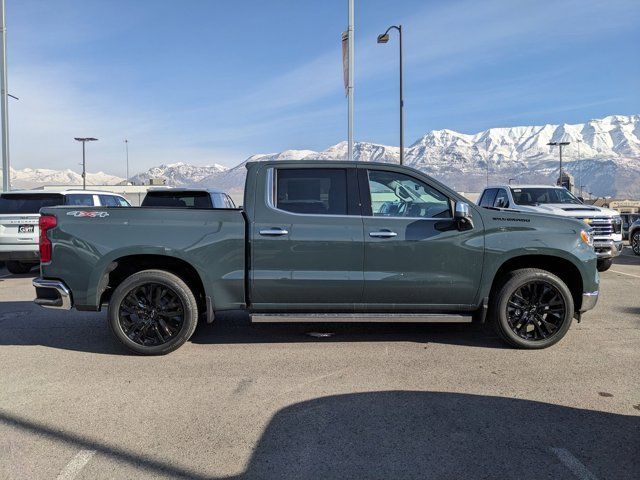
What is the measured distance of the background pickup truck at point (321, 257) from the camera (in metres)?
5.20

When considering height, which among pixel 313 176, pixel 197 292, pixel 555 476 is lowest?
pixel 555 476

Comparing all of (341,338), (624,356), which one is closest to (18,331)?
(341,338)

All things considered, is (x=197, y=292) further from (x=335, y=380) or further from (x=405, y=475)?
(x=405, y=475)

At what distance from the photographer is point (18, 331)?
6.30 m

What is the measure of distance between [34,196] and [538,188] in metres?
11.1

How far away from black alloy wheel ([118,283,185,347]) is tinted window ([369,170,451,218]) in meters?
2.23

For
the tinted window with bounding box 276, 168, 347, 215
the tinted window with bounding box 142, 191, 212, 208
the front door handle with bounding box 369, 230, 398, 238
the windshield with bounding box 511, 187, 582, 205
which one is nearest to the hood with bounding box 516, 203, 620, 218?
the windshield with bounding box 511, 187, 582, 205

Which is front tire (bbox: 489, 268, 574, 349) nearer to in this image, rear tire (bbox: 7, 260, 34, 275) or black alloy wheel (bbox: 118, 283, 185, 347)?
black alloy wheel (bbox: 118, 283, 185, 347)

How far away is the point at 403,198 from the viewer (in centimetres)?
545

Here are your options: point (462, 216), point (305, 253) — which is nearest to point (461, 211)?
point (462, 216)

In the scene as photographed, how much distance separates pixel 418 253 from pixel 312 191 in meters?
1.23

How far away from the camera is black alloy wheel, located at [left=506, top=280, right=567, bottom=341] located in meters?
5.44

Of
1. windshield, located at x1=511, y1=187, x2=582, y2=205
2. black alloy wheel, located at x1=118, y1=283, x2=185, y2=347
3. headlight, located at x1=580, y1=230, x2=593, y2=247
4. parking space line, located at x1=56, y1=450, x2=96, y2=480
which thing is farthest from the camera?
windshield, located at x1=511, y1=187, x2=582, y2=205

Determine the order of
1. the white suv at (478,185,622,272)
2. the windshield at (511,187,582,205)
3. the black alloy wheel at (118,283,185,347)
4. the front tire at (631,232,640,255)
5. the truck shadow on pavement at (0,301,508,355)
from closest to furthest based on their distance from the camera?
the black alloy wheel at (118,283,185,347), the truck shadow on pavement at (0,301,508,355), the white suv at (478,185,622,272), the windshield at (511,187,582,205), the front tire at (631,232,640,255)
